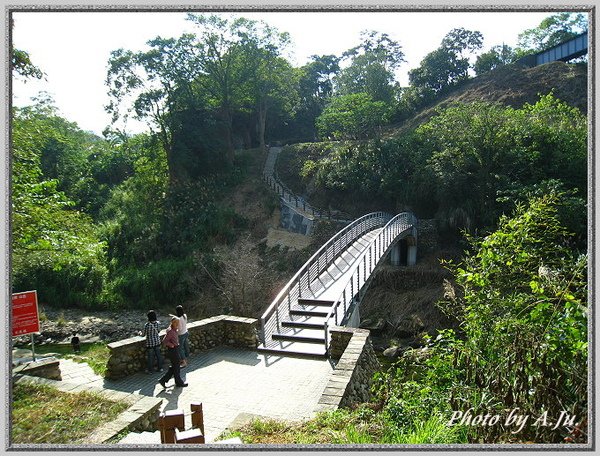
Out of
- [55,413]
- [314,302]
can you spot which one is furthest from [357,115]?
[55,413]

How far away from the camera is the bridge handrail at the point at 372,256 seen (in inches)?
362

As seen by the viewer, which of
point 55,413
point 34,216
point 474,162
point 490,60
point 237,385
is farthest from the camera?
point 490,60

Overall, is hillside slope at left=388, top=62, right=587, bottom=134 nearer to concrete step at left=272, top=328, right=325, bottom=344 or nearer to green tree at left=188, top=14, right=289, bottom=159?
green tree at left=188, top=14, right=289, bottom=159

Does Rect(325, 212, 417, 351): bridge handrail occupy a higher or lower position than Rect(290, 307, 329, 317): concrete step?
higher

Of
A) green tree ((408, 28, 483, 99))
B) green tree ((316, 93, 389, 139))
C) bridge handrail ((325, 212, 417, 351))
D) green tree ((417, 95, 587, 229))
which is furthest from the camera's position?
green tree ((408, 28, 483, 99))

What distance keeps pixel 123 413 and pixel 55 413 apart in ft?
2.44

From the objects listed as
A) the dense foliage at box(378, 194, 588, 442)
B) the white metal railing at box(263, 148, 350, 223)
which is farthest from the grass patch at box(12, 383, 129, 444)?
the white metal railing at box(263, 148, 350, 223)

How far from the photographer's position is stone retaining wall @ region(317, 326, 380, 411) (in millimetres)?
5500

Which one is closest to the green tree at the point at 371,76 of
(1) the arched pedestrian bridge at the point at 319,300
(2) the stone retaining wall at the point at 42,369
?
(1) the arched pedestrian bridge at the point at 319,300

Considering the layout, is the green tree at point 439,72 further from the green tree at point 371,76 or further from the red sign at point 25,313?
the red sign at point 25,313

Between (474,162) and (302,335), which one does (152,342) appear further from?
(474,162)

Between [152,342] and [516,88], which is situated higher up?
[516,88]

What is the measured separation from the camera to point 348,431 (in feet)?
13.1

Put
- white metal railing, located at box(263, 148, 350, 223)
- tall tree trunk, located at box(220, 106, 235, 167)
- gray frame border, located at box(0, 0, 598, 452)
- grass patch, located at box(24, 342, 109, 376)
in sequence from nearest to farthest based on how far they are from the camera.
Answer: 1. gray frame border, located at box(0, 0, 598, 452)
2. grass patch, located at box(24, 342, 109, 376)
3. white metal railing, located at box(263, 148, 350, 223)
4. tall tree trunk, located at box(220, 106, 235, 167)
